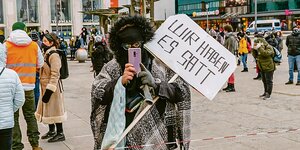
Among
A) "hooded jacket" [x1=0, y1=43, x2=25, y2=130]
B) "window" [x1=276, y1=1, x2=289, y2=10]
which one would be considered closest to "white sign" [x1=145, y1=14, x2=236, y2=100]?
"hooded jacket" [x1=0, y1=43, x2=25, y2=130]

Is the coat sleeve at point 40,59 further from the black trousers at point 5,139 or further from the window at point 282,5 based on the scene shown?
the window at point 282,5

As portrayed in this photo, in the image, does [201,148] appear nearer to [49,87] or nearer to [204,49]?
[49,87]

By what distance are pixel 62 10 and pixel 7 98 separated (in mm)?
39126

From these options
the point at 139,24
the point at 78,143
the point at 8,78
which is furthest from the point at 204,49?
the point at 78,143

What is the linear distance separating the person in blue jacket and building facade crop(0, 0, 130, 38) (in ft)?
113

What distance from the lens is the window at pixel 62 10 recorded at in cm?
4181

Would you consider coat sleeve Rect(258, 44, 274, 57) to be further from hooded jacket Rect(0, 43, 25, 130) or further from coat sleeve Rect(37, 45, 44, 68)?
hooded jacket Rect(0, 43, 25, 130)

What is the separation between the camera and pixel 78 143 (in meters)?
6.59

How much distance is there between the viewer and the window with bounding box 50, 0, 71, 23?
4181cm

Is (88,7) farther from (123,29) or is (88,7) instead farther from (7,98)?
(123,29)

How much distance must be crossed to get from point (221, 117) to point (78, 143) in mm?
2834

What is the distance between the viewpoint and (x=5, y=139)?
4.16 meters

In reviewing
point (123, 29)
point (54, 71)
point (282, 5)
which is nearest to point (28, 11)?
point (54, 71)

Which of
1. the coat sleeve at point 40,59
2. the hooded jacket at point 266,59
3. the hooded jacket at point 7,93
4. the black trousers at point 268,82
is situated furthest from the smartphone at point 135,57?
the hooded jacket at point 266,59
